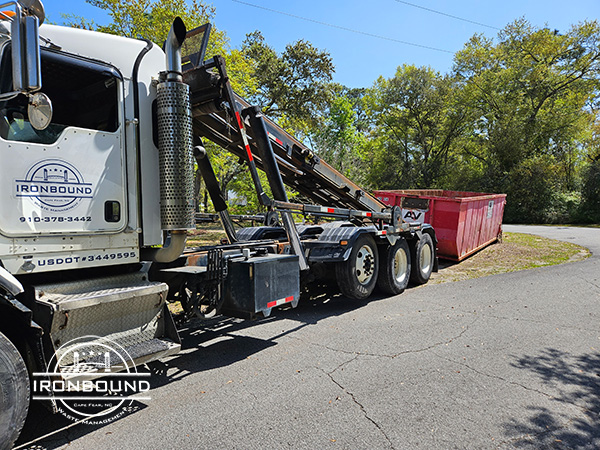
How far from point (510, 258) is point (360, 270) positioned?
690 centimetres

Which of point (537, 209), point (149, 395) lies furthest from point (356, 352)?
point (537, 209)

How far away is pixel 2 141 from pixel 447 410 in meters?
3.94

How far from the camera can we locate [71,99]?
359 centimetres

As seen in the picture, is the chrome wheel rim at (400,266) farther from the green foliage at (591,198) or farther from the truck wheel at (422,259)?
the green foliage at (591,198)

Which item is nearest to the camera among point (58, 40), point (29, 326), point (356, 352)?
point (29, 326)

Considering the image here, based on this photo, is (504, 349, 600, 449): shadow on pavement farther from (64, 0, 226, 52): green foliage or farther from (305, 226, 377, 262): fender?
(64, 0, 226, 52): green foliage

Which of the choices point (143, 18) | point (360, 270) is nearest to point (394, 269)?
point (360, 270)

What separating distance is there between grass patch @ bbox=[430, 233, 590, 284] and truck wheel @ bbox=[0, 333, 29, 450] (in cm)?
756

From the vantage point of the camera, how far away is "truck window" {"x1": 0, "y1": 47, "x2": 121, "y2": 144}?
310 cm

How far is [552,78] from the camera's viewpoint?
33094 millimetres

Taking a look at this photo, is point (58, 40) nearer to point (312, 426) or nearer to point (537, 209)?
point (312, 426)

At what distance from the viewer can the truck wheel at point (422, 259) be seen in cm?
831

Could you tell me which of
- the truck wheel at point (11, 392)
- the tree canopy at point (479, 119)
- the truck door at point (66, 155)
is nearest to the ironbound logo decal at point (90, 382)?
the truck wheel at point (11, 392)

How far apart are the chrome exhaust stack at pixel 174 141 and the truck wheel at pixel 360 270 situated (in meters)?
3.06
